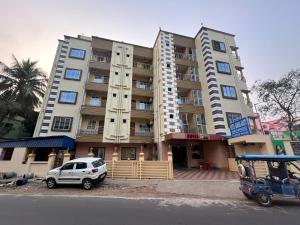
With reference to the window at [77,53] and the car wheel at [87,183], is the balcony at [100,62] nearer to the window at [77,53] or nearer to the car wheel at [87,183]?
the window at [77,53]

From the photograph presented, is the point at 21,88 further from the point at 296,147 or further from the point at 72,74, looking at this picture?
the point at 296,147

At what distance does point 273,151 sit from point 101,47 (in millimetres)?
23293

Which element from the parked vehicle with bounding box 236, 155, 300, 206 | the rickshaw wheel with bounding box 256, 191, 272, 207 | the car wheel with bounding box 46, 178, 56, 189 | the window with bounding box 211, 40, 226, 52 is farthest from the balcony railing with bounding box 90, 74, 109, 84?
the rickshaw wheel with bounding box 256, 191, 272, 207

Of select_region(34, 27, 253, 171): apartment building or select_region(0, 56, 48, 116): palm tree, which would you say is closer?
select_region(34, 27, 253, 171): apartment building

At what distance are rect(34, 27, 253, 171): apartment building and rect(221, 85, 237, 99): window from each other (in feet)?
0.44

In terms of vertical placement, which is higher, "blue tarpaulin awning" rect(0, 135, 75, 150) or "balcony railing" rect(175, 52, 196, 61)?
"balcony railing" rect(175, 52, 196, 61)

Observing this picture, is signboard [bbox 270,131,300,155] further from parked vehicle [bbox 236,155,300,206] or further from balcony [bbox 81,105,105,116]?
balcony [bbox 81,105,105,116]

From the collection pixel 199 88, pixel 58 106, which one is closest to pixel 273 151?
pixel 199 88

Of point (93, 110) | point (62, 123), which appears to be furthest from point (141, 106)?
point (62, 123)

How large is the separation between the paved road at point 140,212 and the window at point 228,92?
13.4m

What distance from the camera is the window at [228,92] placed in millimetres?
19034

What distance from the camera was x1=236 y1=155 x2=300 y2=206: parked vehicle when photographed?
6984 mm

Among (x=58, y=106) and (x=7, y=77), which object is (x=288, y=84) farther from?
(x=7, y=77)

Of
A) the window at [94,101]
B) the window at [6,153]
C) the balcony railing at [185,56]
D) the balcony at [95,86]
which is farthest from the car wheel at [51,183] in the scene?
the balcony railing at [185,56]
